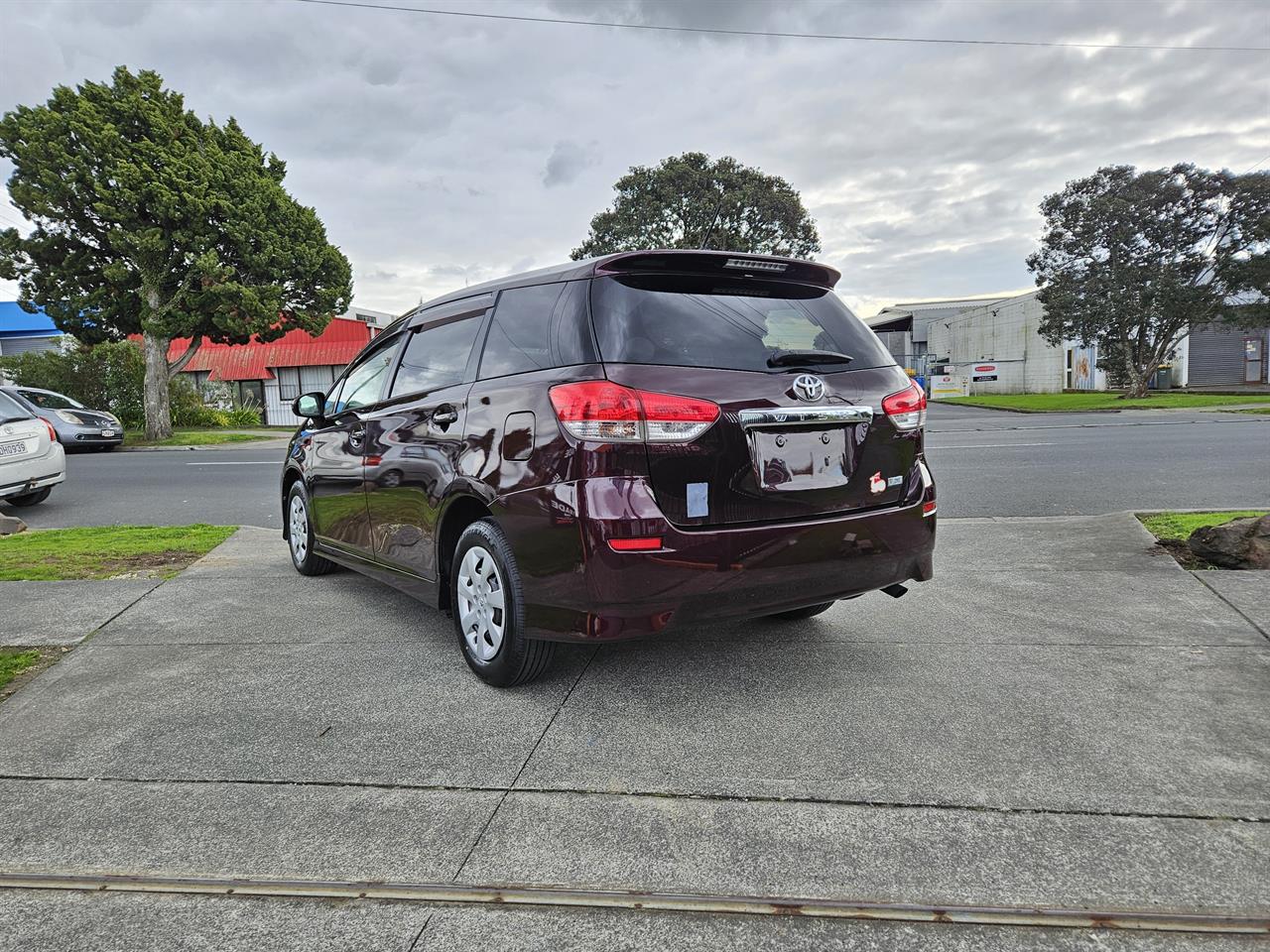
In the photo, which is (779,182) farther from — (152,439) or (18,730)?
(18,730)

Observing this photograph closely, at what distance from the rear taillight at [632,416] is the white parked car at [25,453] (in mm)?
9368

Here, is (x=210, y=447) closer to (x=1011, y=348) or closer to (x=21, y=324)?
(x=21, y=324)

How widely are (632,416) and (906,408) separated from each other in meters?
1.33

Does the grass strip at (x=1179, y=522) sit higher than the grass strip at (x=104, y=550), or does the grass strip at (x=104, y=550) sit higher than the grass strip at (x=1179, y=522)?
the grass strip at (x=1179, y=522)

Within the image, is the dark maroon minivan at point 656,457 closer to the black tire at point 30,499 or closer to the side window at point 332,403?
the side window at point 332,403

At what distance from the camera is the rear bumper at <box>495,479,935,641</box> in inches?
126

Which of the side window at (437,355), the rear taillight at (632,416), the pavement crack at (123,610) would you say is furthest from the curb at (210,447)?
the rear taillight at (632,416)

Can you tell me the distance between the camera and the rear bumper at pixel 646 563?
10.5ft

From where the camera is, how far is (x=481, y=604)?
12.7 ft

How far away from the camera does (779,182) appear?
41875mm

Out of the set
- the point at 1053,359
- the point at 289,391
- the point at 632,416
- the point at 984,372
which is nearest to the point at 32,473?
the point at 632,416

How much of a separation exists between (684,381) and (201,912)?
2225 mm

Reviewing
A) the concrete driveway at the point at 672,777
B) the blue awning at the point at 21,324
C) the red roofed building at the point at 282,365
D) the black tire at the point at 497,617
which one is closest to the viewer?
the concrete driveway at the point at 672,777

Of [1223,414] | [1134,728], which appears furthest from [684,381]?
[1223,414]
